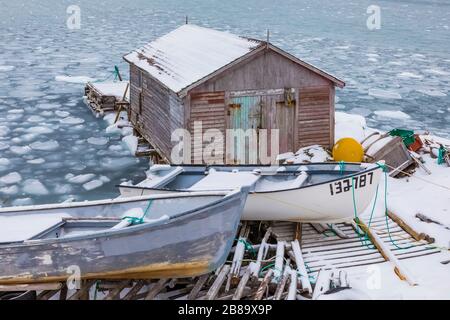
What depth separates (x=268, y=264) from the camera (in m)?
11.3

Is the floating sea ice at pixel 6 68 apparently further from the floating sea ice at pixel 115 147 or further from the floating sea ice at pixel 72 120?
the floating sea ice at pixel 115 147

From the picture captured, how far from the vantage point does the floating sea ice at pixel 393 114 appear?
84.5 ft

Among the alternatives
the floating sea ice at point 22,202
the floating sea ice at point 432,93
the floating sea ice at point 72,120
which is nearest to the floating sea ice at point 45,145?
the floating sea ice at point 72,120

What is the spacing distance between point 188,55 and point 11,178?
22.5ft

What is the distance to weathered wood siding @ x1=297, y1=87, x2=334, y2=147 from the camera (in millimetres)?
17016

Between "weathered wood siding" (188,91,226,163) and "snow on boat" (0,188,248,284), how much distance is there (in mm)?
5488

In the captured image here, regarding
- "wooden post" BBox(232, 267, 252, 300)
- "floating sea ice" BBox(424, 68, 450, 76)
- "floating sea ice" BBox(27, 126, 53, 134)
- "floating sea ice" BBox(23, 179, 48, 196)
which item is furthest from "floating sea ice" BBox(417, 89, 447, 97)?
"wooden post" BBox(232, 267, 252, 300)

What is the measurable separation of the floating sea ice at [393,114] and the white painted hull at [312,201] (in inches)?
561

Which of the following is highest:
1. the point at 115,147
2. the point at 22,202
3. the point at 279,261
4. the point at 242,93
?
the point at 242,93

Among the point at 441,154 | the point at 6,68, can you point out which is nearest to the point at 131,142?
the point at 441,154

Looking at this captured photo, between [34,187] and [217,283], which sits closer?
[217,283]

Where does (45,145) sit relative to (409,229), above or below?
above

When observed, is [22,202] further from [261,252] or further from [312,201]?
[312,201]
